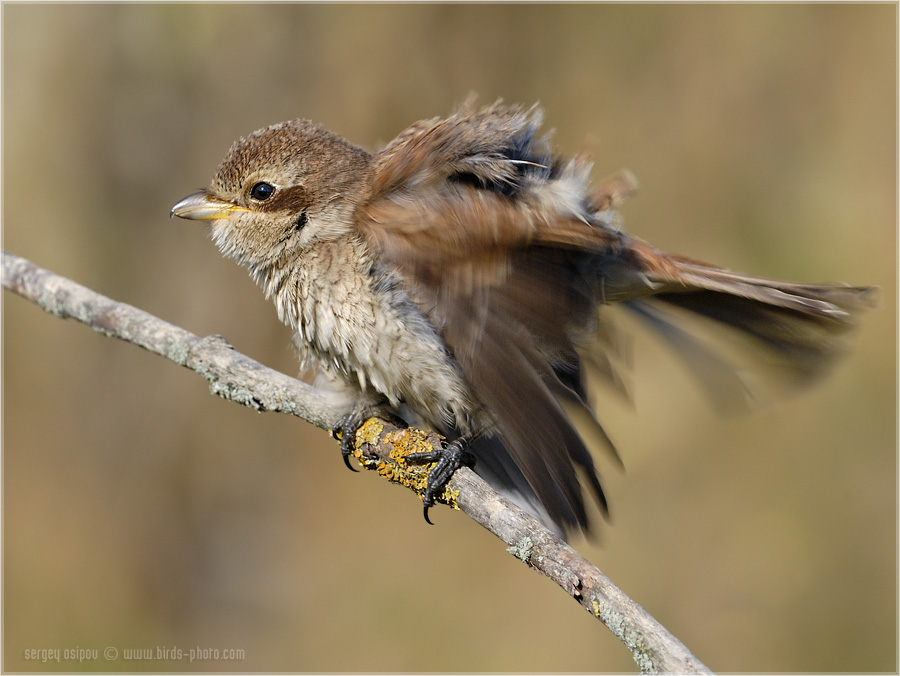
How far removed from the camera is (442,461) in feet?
8.50

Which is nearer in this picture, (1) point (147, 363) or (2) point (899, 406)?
(2) point (899, 406)

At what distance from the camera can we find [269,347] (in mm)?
5102

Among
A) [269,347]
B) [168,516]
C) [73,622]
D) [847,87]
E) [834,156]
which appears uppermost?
[847,87]

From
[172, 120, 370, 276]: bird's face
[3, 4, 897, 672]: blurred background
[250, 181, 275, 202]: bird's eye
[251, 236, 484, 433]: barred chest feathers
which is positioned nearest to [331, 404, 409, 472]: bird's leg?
[251, 236, 484, 433]: barred chest feathers

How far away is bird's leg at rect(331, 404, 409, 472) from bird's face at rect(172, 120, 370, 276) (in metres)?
0.57

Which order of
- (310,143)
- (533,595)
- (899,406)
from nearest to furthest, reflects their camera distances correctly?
(310,143)
(899,406)
(533,595)

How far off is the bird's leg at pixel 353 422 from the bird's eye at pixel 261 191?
0.79 metres

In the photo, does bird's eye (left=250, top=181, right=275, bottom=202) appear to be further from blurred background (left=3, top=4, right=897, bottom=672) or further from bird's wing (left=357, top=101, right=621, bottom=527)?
blurred background (left=3, top=4, right=897, bottom=672)

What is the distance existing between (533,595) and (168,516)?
2.30 metres

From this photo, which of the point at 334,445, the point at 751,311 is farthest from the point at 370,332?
the point at 334,445

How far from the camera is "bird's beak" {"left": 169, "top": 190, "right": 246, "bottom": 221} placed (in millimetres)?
2926

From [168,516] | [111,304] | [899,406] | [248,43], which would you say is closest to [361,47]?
[248,43]

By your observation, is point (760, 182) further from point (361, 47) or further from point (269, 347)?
point (269, 347)

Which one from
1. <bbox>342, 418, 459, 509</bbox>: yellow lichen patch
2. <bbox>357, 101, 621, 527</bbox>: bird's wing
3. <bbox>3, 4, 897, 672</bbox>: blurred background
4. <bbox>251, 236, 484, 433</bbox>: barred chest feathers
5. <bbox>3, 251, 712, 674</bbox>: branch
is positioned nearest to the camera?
<bbox>3, 251, 712, 674</bbox>: branch
